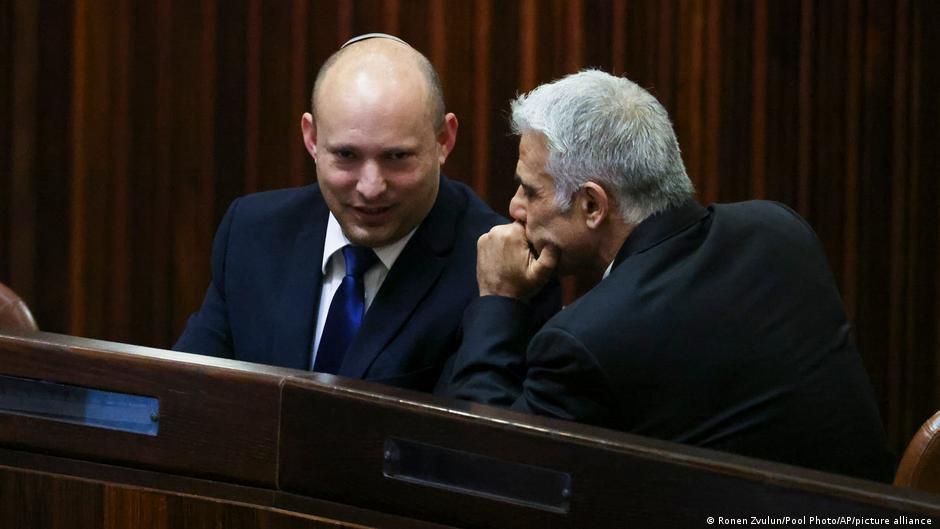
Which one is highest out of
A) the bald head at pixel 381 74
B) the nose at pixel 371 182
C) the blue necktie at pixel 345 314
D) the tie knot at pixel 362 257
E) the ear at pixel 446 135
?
the bald head at pixel 381 74

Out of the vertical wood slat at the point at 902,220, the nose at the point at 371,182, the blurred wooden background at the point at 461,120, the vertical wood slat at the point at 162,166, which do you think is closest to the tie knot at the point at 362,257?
the nose at the point at 371,182

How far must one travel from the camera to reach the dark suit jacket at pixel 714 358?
1.70 meters

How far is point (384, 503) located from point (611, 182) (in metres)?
0.79

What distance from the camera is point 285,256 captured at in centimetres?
235

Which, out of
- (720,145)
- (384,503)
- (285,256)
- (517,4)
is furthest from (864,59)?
(384,503)

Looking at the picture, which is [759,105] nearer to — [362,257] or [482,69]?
[482,69]

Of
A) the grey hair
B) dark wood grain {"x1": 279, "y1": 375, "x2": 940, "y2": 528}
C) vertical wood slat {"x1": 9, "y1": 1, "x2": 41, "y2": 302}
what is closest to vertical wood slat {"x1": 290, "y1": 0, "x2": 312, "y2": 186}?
vertical wood slat {"x1": 9, "y1": 1, "x2": 41, "y2": 302}

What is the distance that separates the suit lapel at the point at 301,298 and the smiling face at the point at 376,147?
10 centimetres

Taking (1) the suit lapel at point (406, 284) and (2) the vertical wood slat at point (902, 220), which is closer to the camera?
(1) the suit lapel at point (406, 284)

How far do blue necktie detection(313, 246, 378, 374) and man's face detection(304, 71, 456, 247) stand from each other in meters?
0.03

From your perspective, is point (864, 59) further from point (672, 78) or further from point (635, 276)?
point (635, 276)

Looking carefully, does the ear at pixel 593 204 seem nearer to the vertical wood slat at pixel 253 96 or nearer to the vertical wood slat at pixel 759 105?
the vertical wood slat at pixel 759 105

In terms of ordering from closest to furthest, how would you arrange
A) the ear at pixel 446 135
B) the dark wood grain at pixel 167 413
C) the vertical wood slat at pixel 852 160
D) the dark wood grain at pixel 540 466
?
the dark wood grain at pixel 540 466
the dark wood grain at pixel 167 413
the ear at pixel 446 135
the vertical wood slat at pixel 852 160

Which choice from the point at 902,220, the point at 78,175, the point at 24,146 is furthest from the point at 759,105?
the point at 24,146
